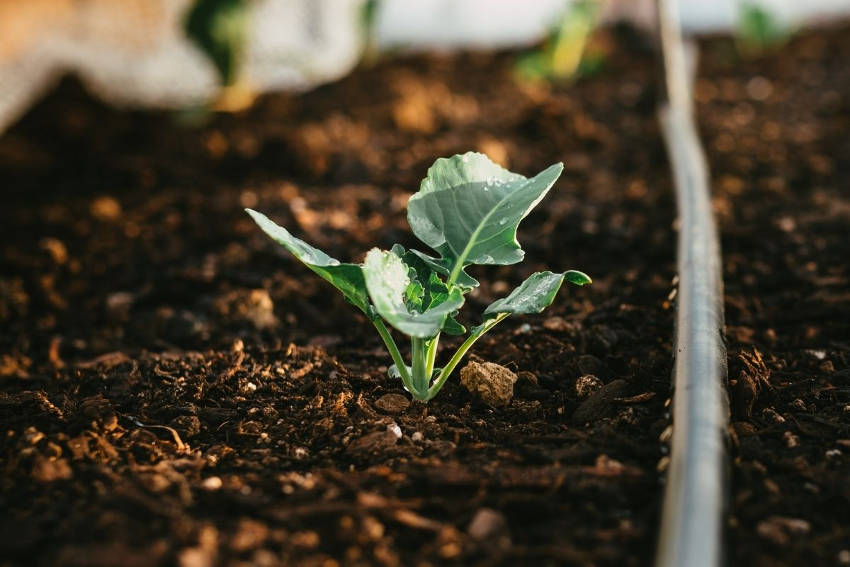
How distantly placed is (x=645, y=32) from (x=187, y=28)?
85.4 inches

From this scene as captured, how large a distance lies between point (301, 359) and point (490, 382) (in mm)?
359

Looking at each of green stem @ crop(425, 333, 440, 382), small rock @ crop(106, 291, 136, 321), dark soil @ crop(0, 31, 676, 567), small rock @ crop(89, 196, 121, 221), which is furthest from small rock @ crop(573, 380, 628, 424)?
small rock @ crop(89, 196, 121, 221)

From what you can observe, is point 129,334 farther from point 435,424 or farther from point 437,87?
point 437,87

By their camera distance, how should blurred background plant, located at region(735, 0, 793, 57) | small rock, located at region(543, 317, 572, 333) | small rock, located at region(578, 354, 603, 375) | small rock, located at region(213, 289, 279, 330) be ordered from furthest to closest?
blurred background plant, located at region(735, 0, 793, 57) < small rock, located at region(213, 289, 279, 330) < small rock, located at region(543, 317, 572, 333) < small rock, located at region(578, 354, 603, 375)

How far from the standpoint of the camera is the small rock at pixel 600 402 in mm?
1138

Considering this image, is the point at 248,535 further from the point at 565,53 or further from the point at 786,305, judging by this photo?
the point at 565,53

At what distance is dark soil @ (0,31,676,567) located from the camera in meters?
0.89

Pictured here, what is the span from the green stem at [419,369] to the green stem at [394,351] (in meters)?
0.01

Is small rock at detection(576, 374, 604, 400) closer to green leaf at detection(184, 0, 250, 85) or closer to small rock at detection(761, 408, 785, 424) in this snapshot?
small rock at detection(761, 408, 785, 424)

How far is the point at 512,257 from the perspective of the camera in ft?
3.65

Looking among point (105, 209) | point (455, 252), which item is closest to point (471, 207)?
point (455, 252)

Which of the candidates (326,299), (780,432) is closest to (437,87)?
(326,299)

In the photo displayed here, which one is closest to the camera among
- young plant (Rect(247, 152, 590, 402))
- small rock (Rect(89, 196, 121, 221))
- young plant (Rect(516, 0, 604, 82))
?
young plant (Rect(247, 152, 590, 402))

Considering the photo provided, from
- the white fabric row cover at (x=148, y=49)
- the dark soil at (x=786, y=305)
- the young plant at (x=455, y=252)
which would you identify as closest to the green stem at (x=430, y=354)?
the young plant at (x=455, y=252)
